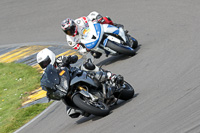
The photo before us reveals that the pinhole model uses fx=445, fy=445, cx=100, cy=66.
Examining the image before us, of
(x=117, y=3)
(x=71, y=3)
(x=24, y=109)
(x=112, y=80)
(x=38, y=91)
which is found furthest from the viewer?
(x=71, y=3)

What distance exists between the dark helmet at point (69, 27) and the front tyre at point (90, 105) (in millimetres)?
4802

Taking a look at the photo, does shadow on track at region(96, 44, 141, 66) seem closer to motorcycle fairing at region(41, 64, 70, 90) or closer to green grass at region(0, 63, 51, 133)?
green grass at region(0, 63, 51, 133)

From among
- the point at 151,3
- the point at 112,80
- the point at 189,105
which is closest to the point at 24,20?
the point at 151,3

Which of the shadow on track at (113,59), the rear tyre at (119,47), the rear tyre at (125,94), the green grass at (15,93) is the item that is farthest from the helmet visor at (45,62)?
the shadow on track at (113,59)

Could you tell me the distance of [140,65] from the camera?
11.3 metres

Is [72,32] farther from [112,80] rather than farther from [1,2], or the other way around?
[1,2]

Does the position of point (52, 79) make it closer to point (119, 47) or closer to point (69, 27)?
point (119, 47)

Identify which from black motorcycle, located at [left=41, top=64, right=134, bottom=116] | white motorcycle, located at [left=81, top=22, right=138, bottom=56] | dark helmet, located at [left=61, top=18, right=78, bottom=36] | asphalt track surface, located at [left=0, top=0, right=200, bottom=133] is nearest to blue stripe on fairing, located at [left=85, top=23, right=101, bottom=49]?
white motorcycle, located at [left=81, top=22, right=138, bottom=56]

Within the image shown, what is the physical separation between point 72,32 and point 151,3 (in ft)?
18.2

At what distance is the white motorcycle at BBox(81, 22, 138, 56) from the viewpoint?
38.8ft

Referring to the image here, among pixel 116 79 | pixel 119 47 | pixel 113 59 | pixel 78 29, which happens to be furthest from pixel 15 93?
pixel 116 79

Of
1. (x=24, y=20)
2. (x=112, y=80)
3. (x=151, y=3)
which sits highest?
(x=112, y=80)

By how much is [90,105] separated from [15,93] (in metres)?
5.24

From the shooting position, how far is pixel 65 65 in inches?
321
